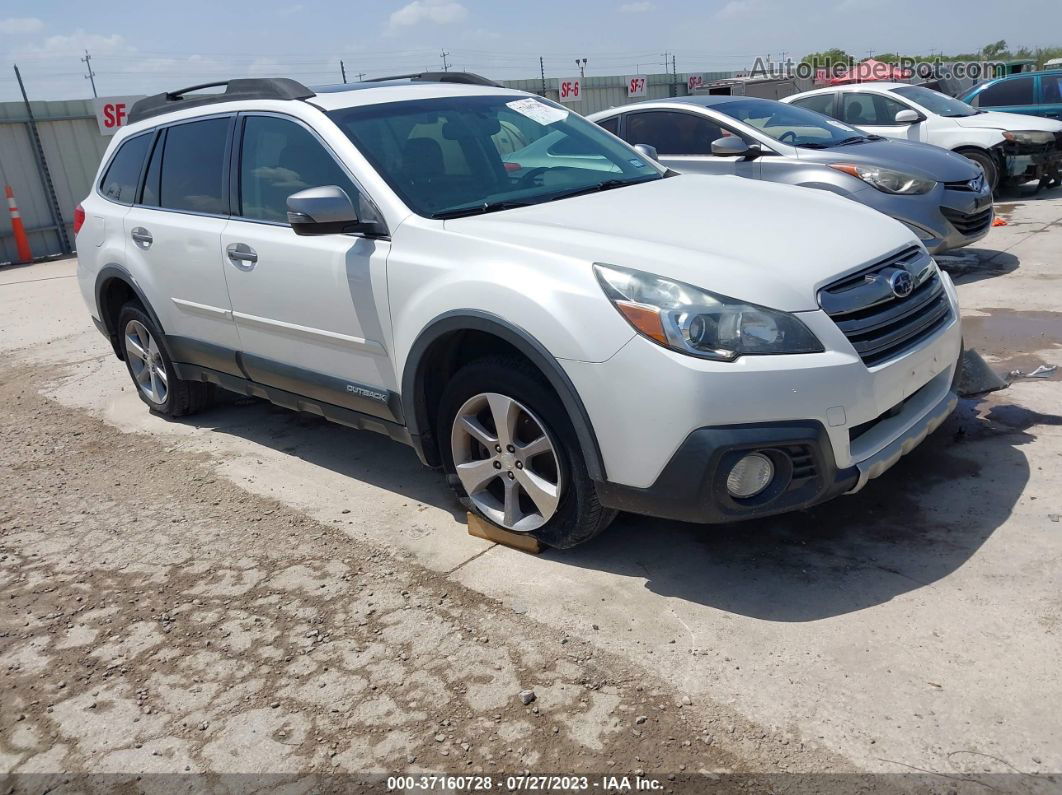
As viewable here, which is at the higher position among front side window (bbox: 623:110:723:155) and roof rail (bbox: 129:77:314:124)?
roof rail (bbox: 129:77:314:124)

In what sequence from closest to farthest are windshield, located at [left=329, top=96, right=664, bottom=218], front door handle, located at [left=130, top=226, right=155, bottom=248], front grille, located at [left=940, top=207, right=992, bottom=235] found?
windshield, located at [left=329, top=96, right=664, bottom=218], front door handle, located at [left=130, top=226, right=155, bottom=248], front grille, located at [left=940, top=207, right=992, bottom=235]

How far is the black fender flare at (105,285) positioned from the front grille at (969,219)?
19.8 ft

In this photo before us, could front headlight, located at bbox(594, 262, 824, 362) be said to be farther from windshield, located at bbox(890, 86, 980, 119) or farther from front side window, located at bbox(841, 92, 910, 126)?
windshield, located at bbox(890, 86, 980, 119)

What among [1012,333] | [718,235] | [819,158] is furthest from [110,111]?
[718,235]

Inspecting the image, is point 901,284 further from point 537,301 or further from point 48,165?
point 48,165

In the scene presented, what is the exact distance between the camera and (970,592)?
10.6 feet

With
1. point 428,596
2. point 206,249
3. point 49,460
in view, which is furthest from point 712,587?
point 49,460

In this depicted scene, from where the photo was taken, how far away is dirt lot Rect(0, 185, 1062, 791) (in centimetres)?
269

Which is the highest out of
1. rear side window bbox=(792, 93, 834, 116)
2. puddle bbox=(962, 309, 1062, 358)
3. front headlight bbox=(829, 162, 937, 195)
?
rear side window bbox=(792, 93, 834, 116)

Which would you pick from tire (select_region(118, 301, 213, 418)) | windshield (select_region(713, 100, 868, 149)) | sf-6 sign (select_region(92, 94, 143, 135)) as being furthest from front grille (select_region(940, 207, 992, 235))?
sf-6 sign (select_region(92, 94, 143, 135))

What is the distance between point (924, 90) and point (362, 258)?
1046cm

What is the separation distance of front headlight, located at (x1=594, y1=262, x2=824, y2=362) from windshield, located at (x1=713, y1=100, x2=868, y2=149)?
218 inches

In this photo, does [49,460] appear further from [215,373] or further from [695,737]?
[695,737]

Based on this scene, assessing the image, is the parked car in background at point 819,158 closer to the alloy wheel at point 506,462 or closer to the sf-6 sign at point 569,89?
the alloy wheel at point 506,462
